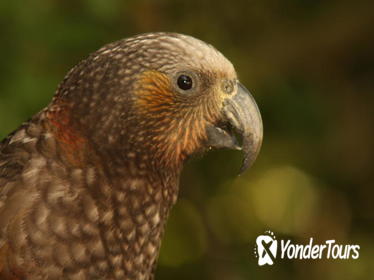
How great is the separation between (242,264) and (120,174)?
2.04 metres

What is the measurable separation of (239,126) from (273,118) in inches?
71.1

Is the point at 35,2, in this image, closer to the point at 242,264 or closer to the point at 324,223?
the point at 242,264

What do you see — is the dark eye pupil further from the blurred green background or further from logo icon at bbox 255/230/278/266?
logo icon at bbox 255/230/278/266

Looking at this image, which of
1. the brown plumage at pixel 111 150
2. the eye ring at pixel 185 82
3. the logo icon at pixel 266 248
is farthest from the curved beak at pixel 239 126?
the logo icon at pixel 266 248

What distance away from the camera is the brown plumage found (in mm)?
1853

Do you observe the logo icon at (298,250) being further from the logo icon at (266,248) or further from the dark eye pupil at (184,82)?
the dark eye pupil at (184,82)

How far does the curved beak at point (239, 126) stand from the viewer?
6.61ft

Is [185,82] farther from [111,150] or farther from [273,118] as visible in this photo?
[273,118]

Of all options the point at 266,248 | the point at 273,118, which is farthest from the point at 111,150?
the point at 266,248

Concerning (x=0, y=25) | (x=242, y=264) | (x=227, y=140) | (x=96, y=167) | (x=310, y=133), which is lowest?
(x=96, y=167)

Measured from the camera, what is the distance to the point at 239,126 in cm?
201

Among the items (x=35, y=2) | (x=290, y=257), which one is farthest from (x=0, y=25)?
(x=290, y=257)

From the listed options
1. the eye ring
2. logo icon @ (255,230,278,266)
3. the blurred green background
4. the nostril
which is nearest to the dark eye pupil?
the eye ring

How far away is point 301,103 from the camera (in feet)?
12.3
